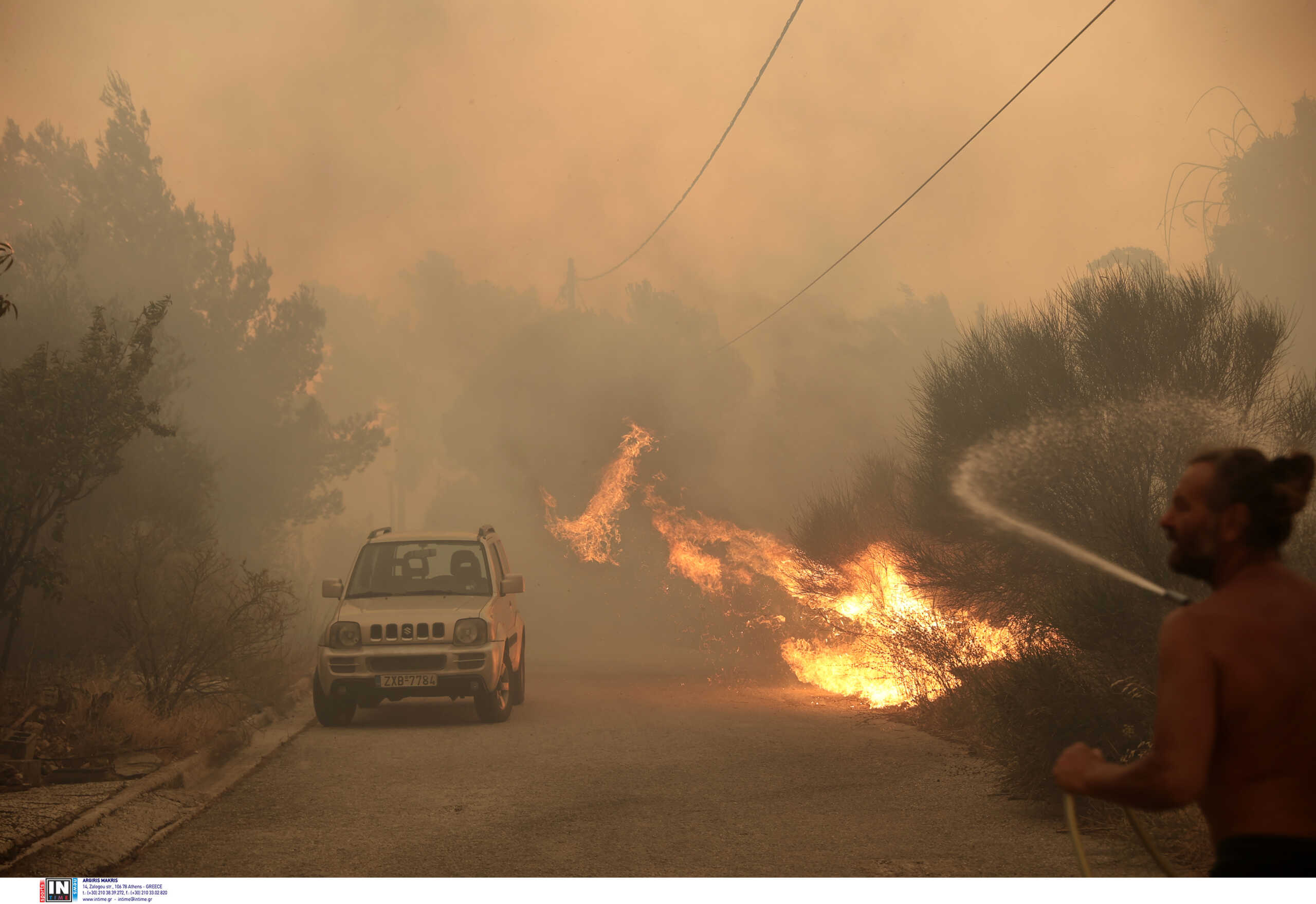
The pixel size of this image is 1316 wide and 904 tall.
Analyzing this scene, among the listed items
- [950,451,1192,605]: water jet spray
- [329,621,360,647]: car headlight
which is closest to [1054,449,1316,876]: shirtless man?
[950,451,1192,605]: water jet spray

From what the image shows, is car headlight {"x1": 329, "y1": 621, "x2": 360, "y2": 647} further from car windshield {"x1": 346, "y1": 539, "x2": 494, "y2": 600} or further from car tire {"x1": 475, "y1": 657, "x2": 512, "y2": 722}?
car tire {"x1": 475, "y1": 657, "x2": 512, "y2": 722}

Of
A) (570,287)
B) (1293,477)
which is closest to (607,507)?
(570,287)

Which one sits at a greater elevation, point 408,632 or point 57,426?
point 57,426

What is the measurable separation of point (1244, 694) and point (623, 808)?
576 cm

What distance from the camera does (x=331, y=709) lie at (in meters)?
11.8

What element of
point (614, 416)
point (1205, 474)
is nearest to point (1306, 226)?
point (614, 416)

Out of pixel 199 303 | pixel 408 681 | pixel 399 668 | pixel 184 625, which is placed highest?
pixel 199 303

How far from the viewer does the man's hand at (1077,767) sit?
2.34 m

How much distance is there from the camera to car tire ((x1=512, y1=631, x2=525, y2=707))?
520 inches

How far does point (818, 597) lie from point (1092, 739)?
11149 millimetres

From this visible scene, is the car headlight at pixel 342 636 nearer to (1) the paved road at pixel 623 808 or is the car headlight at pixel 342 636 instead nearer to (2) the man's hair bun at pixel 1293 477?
(1) the paved road at pixel 623 808

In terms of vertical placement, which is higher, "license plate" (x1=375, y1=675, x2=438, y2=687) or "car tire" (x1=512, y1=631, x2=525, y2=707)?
"license plate" (x1=375, y1=675, x2=438, y2=687)

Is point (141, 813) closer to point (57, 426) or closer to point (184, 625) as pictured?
point (184, 625)

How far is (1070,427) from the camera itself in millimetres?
12891
